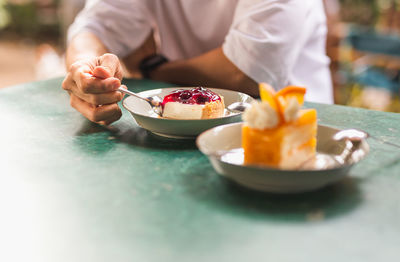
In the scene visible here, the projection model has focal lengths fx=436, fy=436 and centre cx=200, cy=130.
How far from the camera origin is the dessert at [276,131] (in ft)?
2.08

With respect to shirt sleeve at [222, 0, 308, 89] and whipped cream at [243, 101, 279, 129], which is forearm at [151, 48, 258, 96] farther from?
whipped cream at [243, 101, 279, 129]

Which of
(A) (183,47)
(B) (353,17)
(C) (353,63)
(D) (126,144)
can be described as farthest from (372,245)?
(B) (353,17)

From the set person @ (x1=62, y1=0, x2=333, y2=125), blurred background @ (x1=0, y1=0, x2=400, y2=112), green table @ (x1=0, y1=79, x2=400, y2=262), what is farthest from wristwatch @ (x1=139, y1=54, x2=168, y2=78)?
blurred background @ (x1=0, y1=0, x2=400, y2=112)

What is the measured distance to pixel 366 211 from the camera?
1.95 ft

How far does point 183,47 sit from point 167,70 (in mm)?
252

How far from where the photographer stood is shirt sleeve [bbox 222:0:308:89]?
4.27 feet

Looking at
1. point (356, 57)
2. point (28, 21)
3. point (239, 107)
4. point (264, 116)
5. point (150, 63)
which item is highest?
point (264, 116)

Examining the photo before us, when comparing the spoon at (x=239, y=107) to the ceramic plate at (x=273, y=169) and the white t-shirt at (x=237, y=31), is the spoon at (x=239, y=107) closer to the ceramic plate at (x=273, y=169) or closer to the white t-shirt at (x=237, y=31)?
the ceramic plate at (x=273, y=169)

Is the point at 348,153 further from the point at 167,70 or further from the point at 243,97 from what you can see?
the point at 167,70

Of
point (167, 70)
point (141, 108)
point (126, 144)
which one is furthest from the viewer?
point (167, 70)

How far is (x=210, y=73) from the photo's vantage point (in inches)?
55.4

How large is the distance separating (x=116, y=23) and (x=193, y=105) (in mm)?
849

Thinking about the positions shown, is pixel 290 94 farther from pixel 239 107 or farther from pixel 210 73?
pixel 210 73

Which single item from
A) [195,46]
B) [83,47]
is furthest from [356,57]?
[83,47]
